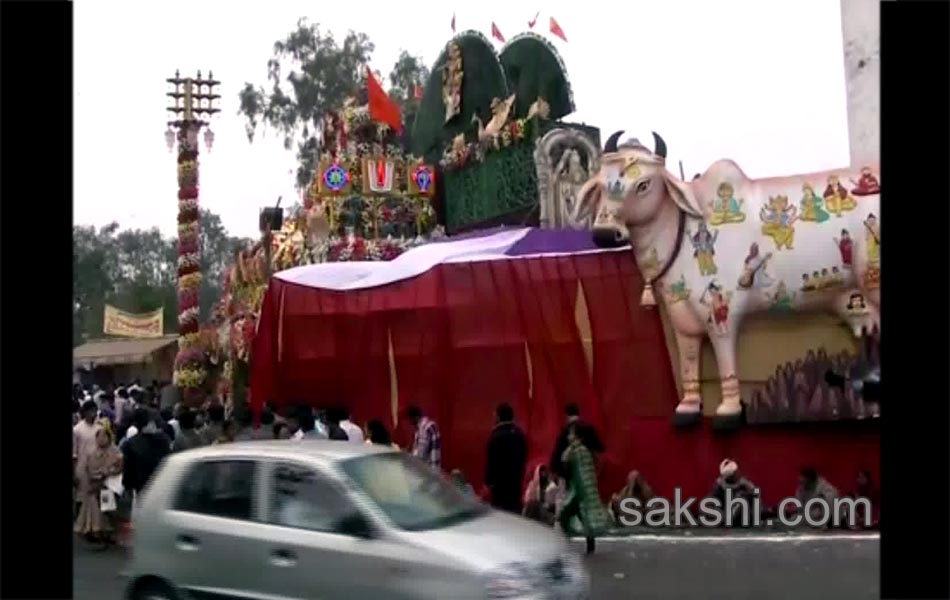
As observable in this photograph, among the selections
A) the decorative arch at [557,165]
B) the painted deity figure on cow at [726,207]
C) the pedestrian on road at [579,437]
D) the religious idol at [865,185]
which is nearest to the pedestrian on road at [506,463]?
the pedestrian on road at [579,437]

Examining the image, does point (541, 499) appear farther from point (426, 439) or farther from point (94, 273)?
point (94, 273)

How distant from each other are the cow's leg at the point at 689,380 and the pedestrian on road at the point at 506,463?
3087mm

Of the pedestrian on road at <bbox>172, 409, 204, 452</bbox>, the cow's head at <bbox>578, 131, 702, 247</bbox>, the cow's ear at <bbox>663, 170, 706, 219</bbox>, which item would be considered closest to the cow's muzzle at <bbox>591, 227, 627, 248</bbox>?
the cow's head at <bbox>578, 131, 702, 247</bbox>

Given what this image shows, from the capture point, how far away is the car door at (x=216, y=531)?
8031mm

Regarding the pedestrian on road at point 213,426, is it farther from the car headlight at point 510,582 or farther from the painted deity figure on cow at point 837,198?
the painted deity figure on cow at point 837,198

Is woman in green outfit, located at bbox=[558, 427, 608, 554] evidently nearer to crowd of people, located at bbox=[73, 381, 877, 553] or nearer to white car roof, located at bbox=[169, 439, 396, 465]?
crowd of people, located at bbox=[73, 381, 877, 553]

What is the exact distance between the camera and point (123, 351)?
51188mm

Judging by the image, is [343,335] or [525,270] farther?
[343,335]

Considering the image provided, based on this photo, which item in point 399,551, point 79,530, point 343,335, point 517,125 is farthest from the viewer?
point 517,125

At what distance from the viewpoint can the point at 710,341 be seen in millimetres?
15086
